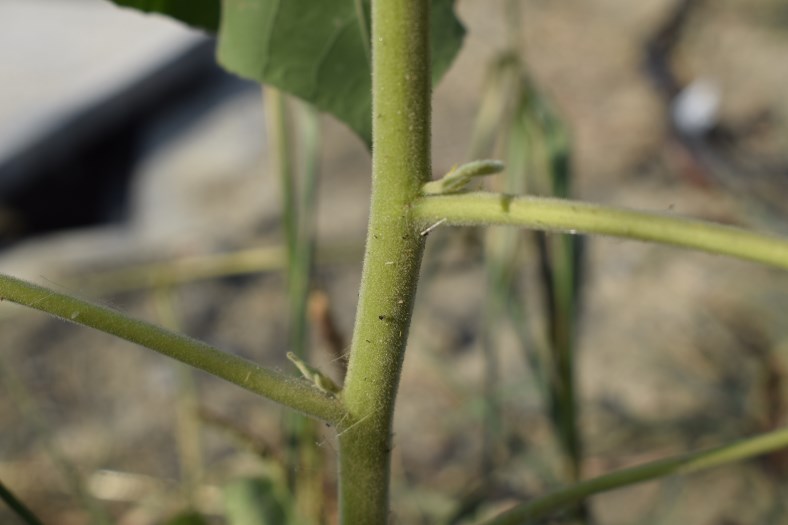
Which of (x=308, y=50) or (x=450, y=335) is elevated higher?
(x=308, y=50)

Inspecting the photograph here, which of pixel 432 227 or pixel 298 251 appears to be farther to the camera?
pixel 298 251

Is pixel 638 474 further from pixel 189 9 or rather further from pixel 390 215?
pixel 189 9

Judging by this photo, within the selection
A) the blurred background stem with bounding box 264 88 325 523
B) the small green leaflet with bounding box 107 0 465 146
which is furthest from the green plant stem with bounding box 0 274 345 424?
the blurred background stem with bounding box 264 88 325 523

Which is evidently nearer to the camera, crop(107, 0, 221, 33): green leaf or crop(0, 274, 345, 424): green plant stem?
crop(0, 274, 345, 424): green plant stem

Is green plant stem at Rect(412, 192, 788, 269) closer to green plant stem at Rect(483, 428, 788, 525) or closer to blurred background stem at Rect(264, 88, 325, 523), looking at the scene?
green plant stem at Rect(483, 428, 788, 525)

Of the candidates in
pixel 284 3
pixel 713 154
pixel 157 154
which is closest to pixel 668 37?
pixel 713 154

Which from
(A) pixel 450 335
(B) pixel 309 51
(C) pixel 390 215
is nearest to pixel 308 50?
(B) pixel 309 51

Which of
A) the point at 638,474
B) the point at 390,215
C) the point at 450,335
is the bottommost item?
the point at 450,335
